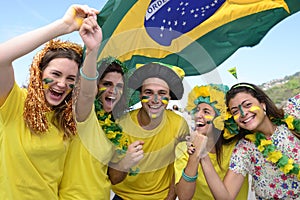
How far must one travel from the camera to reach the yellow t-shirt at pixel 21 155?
205 cm

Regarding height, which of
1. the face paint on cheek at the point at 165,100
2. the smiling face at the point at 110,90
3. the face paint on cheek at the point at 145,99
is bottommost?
the face paint on cheek at the point at 165,100

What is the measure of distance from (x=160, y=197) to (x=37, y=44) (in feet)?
4.70

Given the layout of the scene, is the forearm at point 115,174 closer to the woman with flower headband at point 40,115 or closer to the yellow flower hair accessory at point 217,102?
the woman with flower headband at point 40,115

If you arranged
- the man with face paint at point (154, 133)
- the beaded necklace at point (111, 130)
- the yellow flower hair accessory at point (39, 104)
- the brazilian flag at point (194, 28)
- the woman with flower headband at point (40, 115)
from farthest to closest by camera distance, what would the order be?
the brazilian flag at point (194, 28), the man with face paint at point (154, 133), the beaded necklace at point (111, 130), the yellow flower hair accessory at point (39, 104), the woman with flower headband at point (40, 115)

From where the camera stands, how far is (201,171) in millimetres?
2779

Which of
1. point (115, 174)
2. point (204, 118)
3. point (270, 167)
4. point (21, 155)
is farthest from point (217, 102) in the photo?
point (21, 155)

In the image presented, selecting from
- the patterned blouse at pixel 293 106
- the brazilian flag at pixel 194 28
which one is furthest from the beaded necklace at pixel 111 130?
the patterned blouse at pixel 293 106

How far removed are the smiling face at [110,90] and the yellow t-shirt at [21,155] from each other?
0.48m

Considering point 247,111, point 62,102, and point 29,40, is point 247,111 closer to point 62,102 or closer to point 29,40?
point 62,102

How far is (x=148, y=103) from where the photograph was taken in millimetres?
2699

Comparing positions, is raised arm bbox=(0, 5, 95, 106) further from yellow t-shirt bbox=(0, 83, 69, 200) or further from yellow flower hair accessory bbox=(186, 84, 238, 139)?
yellow flower hair accessory bbox=(186, 84, 238, 139)

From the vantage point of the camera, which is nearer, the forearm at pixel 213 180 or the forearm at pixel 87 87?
the forearm at pixel 87 87

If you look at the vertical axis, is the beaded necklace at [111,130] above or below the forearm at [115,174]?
above

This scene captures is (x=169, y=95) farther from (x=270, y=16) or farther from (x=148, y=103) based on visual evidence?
(x=270, y=16)
